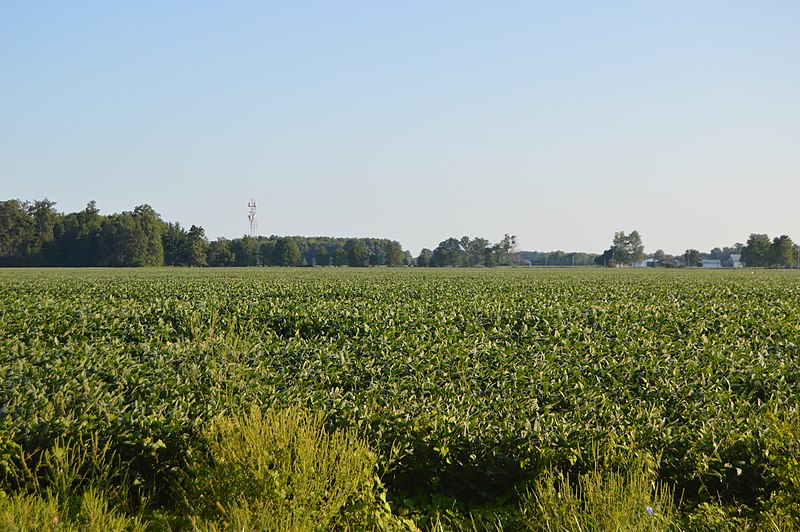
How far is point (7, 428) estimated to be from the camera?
254 inches

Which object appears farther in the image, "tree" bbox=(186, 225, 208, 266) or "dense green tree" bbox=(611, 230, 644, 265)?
"dense green tree" bbox=(611, 230, 644, 265)

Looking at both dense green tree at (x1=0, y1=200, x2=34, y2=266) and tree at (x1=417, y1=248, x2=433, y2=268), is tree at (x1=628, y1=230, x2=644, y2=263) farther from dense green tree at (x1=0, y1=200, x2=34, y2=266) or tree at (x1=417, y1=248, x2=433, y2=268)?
Result: dense green tree at (x1=0, y1=200, x2=34, y2=266)

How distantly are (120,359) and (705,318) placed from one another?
1447cm

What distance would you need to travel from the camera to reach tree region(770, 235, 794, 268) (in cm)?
12231

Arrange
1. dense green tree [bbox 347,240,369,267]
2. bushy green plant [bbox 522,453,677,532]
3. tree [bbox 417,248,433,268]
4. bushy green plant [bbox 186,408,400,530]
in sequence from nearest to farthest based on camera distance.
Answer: bushy green plant [bbox 522,453,677,532], bushy green plant [bbox 186,408,400,530], dense green tree [bbox 347,240,369,267], tree [bbox 417,248,433,268]

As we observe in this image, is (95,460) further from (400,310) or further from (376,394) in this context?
(400,310)

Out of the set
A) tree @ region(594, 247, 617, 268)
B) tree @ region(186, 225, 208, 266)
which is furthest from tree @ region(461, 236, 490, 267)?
tree @ region(186, 225, 208, 266)

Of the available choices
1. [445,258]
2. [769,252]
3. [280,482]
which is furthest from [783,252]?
[280,482]

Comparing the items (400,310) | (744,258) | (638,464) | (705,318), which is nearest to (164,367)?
(638,464)

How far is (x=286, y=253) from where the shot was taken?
5089 inches

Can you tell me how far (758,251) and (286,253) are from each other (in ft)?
319

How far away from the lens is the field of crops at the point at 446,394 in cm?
648

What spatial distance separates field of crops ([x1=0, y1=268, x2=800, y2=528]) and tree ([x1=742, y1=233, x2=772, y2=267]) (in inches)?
4966

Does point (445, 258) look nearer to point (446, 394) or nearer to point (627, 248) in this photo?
point (627, 248)
